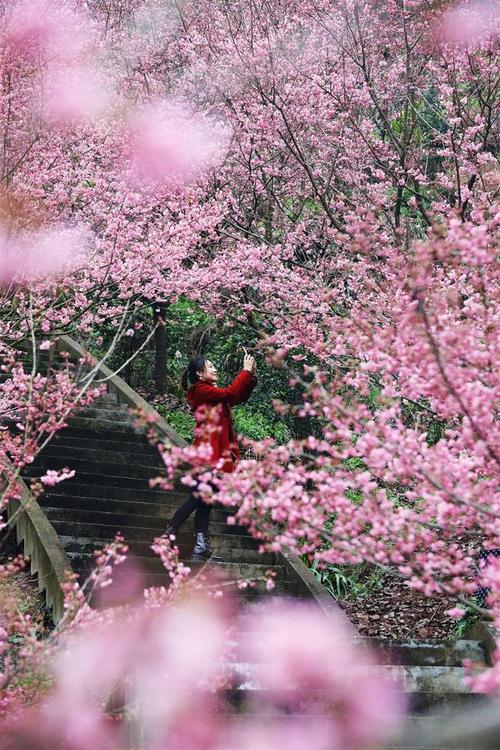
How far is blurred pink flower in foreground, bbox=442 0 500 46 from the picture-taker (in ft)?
24.3

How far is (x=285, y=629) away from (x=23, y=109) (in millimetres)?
5434

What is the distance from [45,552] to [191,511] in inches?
59.8

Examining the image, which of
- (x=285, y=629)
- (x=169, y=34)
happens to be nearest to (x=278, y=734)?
(x=285, y=629)

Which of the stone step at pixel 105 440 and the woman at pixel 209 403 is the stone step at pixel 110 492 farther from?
the woman at pixel 209 403

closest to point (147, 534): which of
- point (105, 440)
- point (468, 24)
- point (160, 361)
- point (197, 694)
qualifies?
point (105, 440)

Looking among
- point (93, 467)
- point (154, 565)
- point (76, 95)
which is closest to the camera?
point (154, 565)

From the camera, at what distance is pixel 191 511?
635 cm

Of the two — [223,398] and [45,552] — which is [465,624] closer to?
[223,398]

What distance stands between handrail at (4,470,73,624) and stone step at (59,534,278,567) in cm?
22

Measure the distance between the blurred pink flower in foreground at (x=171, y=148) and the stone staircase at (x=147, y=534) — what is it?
11.4ft

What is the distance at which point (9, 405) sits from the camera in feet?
27.3

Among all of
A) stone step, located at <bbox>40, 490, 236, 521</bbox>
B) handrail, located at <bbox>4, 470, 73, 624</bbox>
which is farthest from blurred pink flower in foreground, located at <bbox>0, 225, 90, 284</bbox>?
stone step, located at <bbox>40, 490, 236, 521</bbox>

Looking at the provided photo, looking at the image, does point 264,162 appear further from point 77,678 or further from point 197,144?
point 77,678

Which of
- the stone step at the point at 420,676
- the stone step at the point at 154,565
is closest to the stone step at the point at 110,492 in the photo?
the stone step at the point at 154,565
